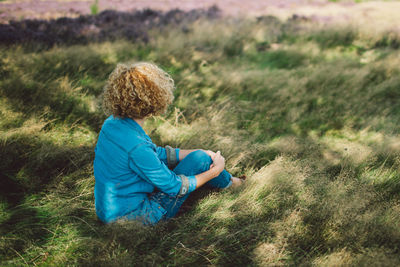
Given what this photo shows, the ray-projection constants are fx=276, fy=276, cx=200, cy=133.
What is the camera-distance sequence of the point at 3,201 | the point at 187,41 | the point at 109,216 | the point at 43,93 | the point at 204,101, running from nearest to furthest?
the point at 109,216, the point at 3,201, the point at 43,93, the point at 204,101, the point at 187,41

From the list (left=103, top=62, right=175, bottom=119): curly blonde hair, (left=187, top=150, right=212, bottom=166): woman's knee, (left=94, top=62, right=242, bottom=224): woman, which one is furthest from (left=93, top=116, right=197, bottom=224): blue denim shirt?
(left=187, top=150, right=212, bottom=166): woman's knee

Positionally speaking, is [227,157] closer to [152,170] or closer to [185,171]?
[185,171]

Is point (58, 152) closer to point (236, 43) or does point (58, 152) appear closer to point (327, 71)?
point (327, 71)

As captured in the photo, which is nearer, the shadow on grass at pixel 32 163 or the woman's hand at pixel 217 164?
the woman's hand at pixel 217 164

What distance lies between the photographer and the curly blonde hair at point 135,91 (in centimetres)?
194

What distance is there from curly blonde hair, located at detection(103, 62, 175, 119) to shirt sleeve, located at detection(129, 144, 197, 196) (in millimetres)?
284

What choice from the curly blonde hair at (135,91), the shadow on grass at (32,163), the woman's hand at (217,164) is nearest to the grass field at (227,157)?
the shadow on grass at (32,163)

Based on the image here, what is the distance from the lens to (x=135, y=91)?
6.37 feet

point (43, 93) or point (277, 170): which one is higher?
point (43, 93)

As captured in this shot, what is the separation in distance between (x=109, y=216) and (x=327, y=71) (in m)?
4.79

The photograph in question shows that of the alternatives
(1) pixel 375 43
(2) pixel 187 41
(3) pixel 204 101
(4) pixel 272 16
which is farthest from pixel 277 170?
(4) pixel 272 16

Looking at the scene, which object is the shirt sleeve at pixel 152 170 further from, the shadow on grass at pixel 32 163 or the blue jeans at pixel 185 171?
the shadow on grass at pixel 32 163

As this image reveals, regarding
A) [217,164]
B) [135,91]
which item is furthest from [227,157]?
[135,91]

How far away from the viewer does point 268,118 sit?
13.3 feet
